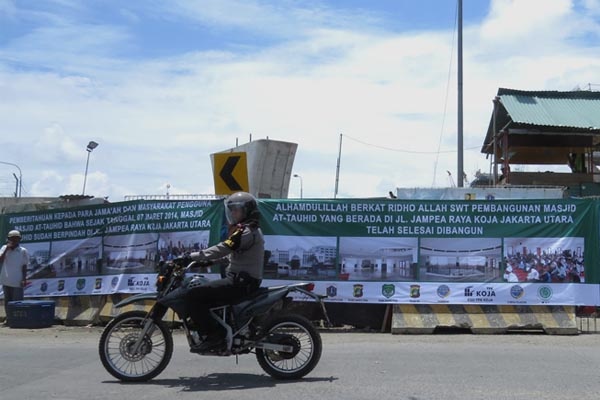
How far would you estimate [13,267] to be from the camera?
42.2 feet

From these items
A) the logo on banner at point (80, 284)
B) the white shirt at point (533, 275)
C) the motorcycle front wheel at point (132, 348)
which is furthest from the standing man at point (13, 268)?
the white shirt at point (533, 275)

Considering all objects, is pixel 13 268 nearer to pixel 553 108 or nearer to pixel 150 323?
pixel 150 323

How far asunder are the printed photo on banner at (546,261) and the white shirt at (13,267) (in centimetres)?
876

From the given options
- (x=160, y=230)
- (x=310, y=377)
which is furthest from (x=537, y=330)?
(x=160, y=230)

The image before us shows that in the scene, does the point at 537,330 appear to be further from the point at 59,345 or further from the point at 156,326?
the point at 59,345

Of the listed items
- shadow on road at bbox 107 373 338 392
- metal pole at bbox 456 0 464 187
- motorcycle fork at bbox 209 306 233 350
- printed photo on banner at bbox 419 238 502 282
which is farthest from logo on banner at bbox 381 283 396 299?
metal pole at bbox 456 0 464 187

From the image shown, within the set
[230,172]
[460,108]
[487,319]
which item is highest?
[460,108]

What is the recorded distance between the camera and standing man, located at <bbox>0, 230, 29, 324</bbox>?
12.9 m

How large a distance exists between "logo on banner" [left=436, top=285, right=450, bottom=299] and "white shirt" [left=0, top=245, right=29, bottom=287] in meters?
7.63

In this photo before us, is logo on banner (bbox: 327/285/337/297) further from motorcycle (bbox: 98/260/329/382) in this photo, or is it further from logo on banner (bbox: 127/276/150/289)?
motorcycle (bbox: 98/260/329/382)

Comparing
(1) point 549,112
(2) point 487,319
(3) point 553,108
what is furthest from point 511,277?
(3) point 553,108

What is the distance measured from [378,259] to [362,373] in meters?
4.17

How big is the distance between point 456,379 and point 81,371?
14.0 ft

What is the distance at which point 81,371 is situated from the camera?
7996 mm
